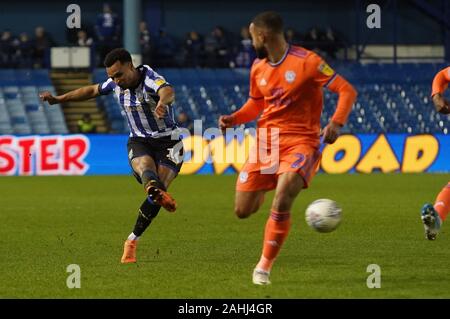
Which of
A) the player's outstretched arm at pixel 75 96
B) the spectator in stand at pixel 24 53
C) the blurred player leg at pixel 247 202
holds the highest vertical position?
the spectator in stand at pixel 24 53

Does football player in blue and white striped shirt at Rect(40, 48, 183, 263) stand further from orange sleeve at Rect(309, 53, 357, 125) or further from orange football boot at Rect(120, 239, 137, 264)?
orange sleeve at Rect(309, 53, 357, 125)

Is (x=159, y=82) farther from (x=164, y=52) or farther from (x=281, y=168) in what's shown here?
(x=164, y=52)

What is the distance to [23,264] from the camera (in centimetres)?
1098

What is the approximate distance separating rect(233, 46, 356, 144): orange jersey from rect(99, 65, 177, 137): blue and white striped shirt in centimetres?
193

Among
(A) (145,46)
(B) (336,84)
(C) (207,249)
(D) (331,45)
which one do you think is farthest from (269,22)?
(D) (331,45)

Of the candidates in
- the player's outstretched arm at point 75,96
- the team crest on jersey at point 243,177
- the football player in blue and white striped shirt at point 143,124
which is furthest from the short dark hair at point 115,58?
the team crest on jersey at point 243,177

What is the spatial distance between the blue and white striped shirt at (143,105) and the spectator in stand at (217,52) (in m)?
23.5

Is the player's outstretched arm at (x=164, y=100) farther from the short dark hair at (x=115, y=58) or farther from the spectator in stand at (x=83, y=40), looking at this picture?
the spectator in stand at (x=83, y=40)

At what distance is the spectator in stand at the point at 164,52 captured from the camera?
114ft

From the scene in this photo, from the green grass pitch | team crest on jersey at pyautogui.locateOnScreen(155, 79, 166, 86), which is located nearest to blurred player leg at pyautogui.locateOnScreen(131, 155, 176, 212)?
the green grass pitch

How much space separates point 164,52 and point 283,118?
25.7 m
